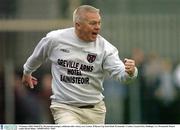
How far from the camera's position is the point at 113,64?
39.1 ft

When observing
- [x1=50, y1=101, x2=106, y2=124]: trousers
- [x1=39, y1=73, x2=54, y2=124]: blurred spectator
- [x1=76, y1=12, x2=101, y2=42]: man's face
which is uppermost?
[x1=76, y1=12, x2=101, y2=42]: man's face

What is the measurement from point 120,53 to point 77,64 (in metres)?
10.0

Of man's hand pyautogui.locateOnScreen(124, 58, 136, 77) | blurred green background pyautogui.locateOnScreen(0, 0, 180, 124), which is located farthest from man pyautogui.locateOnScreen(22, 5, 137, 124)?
blurred green background pyautogui.locateOnScreen(0, 0, 180, 124)

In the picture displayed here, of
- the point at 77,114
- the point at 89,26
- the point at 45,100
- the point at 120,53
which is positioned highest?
the point at 89,26

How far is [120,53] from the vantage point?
2200 centimetres

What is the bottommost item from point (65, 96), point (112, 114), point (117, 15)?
point (112, 114)

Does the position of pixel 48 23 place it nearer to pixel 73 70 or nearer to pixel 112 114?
pixel 112 114

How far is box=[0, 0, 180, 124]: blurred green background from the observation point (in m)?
21.0

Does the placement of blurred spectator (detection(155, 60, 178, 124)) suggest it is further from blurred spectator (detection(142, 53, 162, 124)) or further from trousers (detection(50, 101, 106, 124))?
trousers (detection(50, 101, 106, 124))

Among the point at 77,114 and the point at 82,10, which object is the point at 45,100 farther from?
the point at 82,10

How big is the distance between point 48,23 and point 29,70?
1078 cm

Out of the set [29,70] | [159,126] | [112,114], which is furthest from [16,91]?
[159,126]

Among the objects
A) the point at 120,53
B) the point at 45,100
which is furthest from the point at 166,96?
the point at 45,100

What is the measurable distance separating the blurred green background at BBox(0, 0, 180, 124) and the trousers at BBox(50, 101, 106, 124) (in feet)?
26.3
